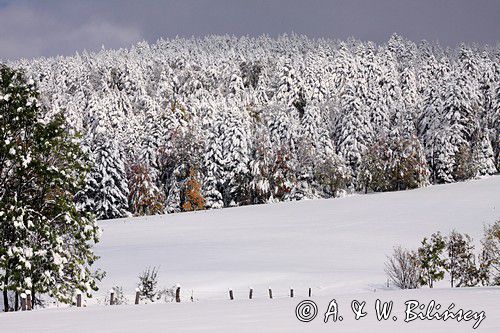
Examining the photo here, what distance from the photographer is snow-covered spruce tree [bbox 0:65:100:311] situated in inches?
773

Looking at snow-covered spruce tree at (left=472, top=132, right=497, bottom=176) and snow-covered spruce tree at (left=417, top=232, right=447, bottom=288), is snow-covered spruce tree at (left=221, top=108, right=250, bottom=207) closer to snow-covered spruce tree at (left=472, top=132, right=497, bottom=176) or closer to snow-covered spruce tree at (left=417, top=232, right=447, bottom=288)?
snow-covered spruce tree at (left=472, top=132, right=497, bottom=176)

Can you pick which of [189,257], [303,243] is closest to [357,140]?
[303,243]

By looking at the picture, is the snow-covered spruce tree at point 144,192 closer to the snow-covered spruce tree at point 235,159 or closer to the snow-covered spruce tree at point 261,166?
the snow-covered spruce tree at point 235,159

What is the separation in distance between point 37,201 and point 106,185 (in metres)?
37.5

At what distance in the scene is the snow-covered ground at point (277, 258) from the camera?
1316 centimetres

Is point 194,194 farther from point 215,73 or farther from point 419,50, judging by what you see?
point 419,50

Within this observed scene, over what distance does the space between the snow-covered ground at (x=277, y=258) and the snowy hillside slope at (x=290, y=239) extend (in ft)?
0.25

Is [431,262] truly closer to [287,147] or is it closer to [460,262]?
[460,262]

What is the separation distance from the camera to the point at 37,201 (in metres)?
21.3

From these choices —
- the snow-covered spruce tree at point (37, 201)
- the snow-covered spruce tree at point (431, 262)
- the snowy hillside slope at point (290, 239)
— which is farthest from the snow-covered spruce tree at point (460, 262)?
the snow-covered spruce tree at point (37, 201)

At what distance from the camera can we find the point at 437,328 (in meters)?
10.7

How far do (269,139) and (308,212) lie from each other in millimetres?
14014

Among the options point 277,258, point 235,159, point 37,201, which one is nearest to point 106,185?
point 235,159

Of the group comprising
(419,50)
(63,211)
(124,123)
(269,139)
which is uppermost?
(419,50)
